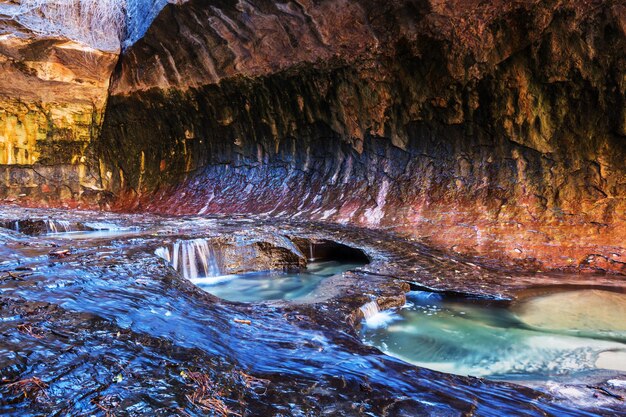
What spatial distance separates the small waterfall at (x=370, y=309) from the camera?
14.4 ft

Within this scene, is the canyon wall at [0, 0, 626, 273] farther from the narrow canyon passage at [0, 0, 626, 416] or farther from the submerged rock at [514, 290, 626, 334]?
the submerged rock at [514, 290, 626, 334]

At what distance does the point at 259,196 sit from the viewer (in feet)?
36.7

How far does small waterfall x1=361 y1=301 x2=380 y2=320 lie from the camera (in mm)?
4386

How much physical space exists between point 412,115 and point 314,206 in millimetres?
2803

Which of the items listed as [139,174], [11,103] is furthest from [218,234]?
[11,103]

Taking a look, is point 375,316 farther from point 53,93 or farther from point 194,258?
point 53,93

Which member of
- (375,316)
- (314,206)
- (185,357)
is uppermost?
(314,206)

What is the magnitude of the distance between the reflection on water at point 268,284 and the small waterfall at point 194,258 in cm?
11

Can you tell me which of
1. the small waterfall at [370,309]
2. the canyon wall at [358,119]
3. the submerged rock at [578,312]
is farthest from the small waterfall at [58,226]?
the submerged rock at [578,312]

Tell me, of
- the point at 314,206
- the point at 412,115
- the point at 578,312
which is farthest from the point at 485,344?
the point at 314,206

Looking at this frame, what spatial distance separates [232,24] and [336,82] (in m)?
2.61

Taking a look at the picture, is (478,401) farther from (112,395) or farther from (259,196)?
(259,196)

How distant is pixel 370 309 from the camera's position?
451 cm

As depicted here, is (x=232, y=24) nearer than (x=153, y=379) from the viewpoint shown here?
No
